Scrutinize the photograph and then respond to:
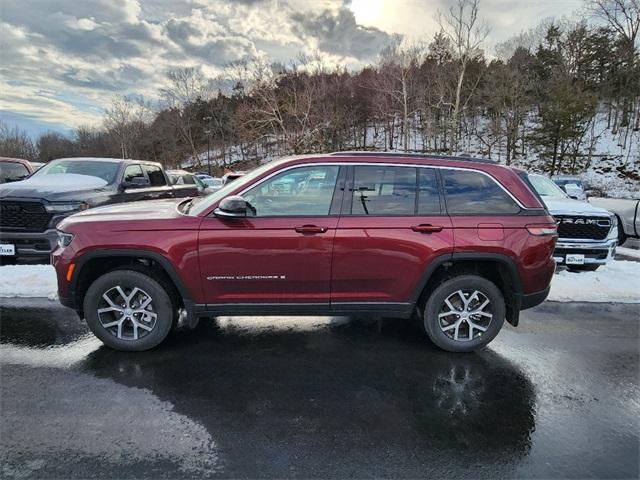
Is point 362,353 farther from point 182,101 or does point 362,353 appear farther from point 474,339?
point 182,101

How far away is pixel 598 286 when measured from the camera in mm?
6469

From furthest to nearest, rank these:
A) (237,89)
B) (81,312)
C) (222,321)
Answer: (237,89) < (222,321) < (81,312)

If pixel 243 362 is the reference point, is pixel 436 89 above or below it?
above

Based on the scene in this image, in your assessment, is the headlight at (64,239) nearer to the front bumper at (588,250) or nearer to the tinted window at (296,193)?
the tinted window at (296,193)

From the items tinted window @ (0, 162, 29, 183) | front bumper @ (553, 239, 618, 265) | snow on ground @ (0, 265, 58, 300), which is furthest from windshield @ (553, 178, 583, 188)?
tinted window @ (0, 162, 29, 183)

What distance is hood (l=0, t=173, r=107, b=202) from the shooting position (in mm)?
6579

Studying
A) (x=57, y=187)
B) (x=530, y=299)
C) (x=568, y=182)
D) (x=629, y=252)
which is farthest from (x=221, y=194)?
(x=568, y=182)

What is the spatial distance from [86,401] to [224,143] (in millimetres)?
64370

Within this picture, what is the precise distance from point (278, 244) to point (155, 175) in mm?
7188

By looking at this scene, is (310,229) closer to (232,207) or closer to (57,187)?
(232,207)

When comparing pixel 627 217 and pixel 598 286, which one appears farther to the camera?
pixel 627 217

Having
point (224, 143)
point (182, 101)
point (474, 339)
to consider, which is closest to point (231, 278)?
point (474, 339)

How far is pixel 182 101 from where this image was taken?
56.1 metres

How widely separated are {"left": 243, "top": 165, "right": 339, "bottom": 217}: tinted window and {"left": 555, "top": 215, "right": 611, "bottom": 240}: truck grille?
5752 mm
